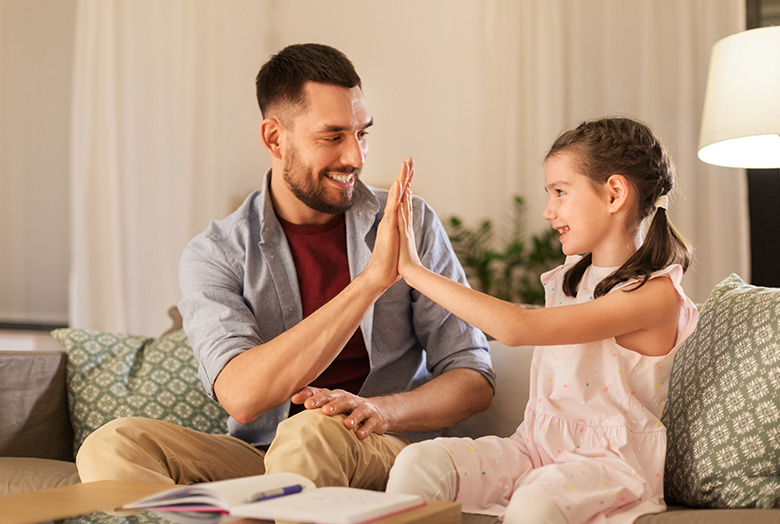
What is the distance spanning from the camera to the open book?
0.79 metres

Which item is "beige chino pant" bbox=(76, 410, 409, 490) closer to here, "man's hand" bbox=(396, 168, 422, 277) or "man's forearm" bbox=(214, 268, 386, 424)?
"man's forearm" bbox=(214, 268, 386, 424)

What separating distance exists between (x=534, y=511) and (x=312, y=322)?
0.58 metres

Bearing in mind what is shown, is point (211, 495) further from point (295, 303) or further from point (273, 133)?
point (273, 133)

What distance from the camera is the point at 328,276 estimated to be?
1.80 m

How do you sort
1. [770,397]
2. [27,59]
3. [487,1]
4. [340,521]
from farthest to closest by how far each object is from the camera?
[487,1]
[27,59]
[770,397]
[340,521]

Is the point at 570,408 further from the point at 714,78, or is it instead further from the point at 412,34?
the point at 412,34

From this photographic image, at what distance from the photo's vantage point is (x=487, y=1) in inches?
155

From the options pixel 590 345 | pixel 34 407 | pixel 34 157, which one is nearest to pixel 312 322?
pixel 590 345

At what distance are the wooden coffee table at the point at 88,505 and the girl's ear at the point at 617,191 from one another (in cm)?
72

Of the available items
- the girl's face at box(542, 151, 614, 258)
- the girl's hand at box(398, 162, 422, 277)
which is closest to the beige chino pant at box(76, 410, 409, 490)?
the girl's hand at box(398, 162, 422, 277)

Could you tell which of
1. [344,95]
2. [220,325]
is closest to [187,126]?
[344,95]

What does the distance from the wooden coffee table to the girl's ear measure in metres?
0.72

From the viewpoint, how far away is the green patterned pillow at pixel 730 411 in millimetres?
1254

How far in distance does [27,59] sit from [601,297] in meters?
2.66
